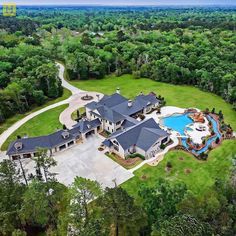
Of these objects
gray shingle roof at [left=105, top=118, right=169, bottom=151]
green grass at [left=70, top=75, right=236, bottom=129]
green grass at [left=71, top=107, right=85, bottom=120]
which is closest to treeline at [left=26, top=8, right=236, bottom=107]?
green grass at [left=70, top=75, right=236, bottom=129]

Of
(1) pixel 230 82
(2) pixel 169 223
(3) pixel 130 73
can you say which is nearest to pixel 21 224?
(2) pixel 169 223

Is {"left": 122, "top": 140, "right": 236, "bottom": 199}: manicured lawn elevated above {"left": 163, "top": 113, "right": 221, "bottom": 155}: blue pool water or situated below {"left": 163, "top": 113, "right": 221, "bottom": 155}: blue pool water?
above

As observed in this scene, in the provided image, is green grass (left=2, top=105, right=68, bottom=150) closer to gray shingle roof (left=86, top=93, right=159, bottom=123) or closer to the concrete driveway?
gray shingle roof (left=86, top=93, right=159, bottom=123)

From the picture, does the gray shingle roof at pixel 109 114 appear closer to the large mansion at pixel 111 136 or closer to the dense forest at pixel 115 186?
the large mansion at pixel 111 136

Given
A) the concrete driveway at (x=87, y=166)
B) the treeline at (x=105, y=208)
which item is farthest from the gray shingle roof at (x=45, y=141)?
the treeline at (x=105, y=208)

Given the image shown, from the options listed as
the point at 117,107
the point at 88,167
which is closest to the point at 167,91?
the point at 117,107

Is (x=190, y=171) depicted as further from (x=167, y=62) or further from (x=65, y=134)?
(x=167, y=62)
